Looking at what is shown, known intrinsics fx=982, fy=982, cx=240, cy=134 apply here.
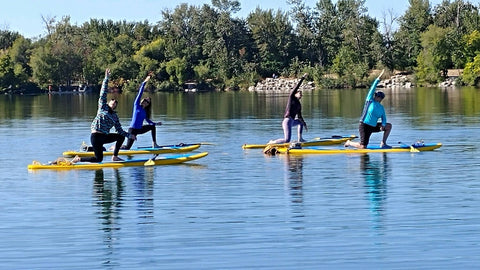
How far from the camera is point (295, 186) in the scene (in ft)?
68.5

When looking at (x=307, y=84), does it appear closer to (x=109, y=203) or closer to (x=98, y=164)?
(x=98, y=164)

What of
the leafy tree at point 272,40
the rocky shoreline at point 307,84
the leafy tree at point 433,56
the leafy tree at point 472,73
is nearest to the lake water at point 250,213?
the leafy tree at point 472,73

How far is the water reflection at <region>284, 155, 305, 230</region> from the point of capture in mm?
16891

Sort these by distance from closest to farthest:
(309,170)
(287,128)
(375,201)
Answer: (375,201) < (309,170) < (287,128)

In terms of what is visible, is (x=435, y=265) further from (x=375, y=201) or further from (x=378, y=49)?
(x=378, y=49)

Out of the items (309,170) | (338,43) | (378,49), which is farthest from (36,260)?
(338,43)

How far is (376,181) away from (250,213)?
15.6 feet

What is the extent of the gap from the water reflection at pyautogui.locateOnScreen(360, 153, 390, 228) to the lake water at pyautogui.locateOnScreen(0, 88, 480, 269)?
3 cm

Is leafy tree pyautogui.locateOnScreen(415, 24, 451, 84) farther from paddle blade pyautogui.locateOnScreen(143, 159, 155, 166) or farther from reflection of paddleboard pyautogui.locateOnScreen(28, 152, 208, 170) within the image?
paddle blade pyautogui.locateOnScreen(143, 159, 155, 166)

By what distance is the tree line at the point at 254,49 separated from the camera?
116938 mm

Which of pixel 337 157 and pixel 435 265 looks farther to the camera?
pixel 337 157

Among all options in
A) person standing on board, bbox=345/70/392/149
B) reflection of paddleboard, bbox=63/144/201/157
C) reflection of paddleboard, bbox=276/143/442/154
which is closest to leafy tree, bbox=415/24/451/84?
reflection of paddleboard, bbox=63/144/201/157

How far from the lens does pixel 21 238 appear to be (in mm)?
15719

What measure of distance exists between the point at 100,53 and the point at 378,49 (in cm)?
3930
